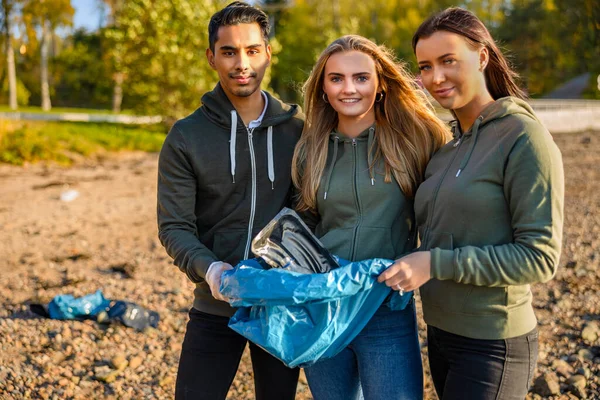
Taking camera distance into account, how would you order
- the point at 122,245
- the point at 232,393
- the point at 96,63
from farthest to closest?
1. the point at 96,63
2. the point at 122,245
3. the point at 232,393

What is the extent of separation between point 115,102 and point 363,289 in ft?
99.1

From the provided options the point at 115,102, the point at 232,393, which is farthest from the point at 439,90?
the point at 115,102

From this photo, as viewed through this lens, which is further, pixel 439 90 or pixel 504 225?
pixel 439 90

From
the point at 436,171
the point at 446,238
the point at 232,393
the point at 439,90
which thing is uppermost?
the point at 439,90

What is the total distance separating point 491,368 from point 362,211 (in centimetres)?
82

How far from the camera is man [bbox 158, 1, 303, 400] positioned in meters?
2.87

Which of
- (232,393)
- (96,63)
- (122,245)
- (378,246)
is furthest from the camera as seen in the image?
(96,63)

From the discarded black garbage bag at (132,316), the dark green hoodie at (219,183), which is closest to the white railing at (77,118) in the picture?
the discarded black garbage bag at (132,316)

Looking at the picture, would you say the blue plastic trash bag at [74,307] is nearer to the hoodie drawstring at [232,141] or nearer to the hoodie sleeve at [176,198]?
the hoodie sleeve at [176,198]

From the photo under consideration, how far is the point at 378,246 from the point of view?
272 cm

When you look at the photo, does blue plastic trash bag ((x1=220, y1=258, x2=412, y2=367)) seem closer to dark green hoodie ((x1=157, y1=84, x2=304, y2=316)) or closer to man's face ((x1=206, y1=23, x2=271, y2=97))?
dark green hoodie ((x1=157, y1=84, x2=304, y2=316))

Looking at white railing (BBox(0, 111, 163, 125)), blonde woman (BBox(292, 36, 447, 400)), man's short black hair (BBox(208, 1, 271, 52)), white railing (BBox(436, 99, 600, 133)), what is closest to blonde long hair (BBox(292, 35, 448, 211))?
blonde woman (BBox(292, 36, 447, 400))

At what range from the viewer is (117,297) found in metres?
6.44

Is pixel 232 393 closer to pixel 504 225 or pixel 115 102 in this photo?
pixel 504 225
